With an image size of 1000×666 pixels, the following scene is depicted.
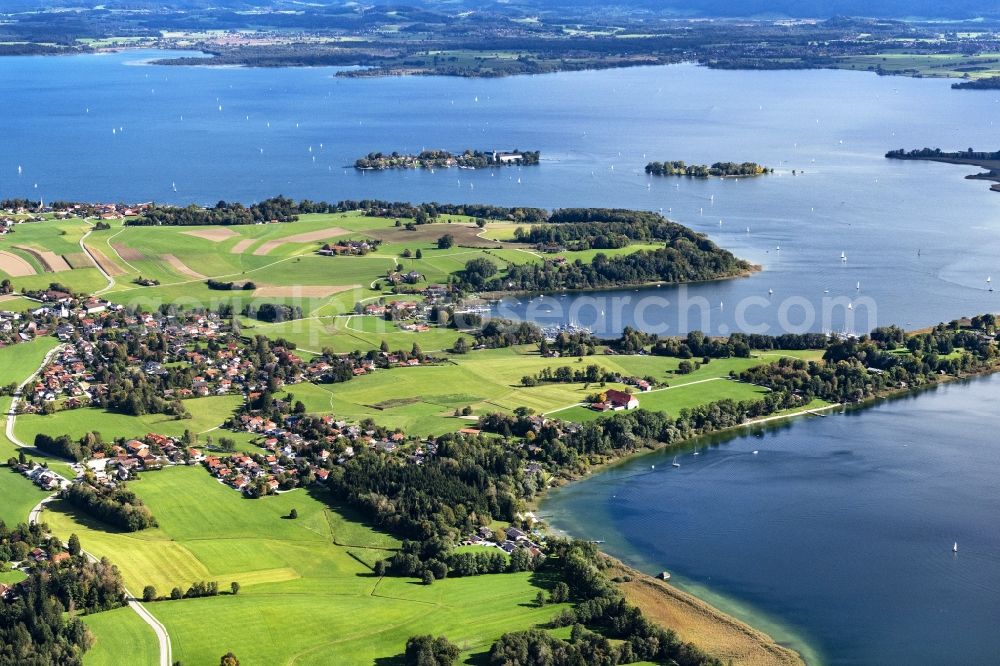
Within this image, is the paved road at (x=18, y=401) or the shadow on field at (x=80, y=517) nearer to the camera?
the shadow on field at (x=80, y=517)

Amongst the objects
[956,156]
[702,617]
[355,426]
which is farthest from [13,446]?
[956,156]

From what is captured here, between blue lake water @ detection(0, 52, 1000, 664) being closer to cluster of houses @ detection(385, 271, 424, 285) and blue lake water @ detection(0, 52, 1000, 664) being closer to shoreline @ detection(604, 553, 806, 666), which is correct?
shoreline @ detection(604, 553, 806, 666)

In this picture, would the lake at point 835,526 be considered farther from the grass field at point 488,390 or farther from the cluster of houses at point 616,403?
the grass field at point 488,390

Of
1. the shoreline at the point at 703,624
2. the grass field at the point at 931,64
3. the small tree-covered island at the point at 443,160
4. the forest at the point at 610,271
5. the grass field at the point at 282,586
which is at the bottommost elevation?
the shoreline at the point at 703,624

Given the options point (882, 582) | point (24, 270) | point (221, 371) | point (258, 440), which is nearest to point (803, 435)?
point (882, 582)

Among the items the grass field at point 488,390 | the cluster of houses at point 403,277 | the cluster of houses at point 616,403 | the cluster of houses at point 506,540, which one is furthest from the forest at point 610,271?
the cluster of houses at point 506,540

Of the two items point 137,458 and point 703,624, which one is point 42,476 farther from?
point 703,624

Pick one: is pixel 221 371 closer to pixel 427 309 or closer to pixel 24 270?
pixel 427 309

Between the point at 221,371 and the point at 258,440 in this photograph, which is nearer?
the point at 258,440
